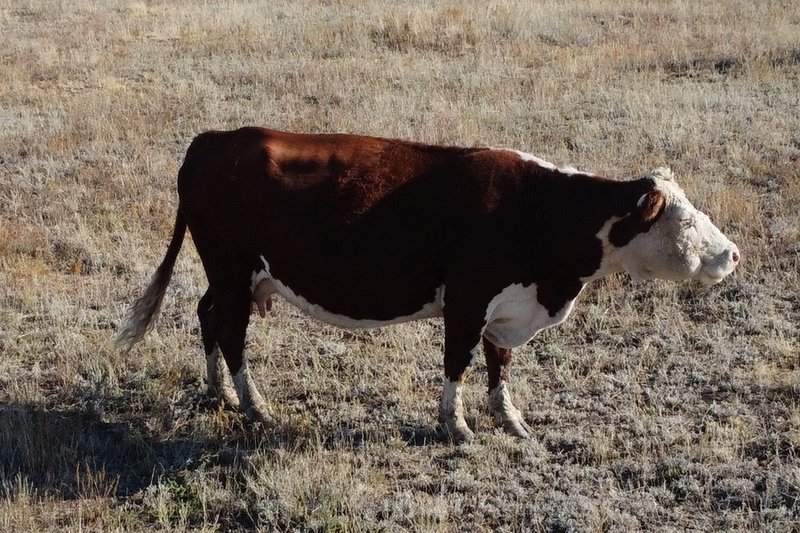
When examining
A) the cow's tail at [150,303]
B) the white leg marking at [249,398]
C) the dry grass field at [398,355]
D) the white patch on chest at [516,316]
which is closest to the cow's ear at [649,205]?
the white patch on chest at [516,316]

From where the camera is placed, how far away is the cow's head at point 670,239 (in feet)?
17.5

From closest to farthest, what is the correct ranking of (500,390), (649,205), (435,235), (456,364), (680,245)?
(649,205), (680,245), (435,235), (456,364), (500,390)

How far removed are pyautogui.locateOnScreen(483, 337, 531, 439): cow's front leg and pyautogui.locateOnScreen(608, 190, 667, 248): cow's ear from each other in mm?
1099

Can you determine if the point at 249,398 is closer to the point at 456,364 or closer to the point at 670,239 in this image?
the point at 456,364

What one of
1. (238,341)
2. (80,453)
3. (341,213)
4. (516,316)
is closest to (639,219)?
(516,316)

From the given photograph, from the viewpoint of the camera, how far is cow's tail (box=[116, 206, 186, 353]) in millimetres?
6613

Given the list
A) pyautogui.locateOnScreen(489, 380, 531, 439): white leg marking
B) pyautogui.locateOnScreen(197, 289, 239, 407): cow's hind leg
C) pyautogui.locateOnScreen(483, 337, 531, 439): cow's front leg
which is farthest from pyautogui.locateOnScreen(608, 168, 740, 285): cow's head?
pyautogui.locateOnScreen(197, 289, 239, 407): cow's hind leg

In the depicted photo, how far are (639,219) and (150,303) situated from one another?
132 inches

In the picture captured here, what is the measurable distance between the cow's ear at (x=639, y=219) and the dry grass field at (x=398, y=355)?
1.30 metres

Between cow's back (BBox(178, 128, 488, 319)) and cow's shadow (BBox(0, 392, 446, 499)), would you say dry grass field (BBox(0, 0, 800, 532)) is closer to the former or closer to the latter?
cow's shadow (BBox(0, 392, 446, 499))

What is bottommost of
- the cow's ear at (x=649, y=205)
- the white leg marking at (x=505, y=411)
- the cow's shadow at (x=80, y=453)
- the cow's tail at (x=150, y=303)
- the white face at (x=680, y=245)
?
the cow's shadow at (x=80, y=453)

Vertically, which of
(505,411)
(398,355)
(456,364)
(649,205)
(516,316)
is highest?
(649,205)

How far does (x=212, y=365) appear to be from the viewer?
21.6 ft

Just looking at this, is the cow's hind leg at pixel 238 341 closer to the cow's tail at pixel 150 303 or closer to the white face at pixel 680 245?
the cow's tail at pixel 150 303
